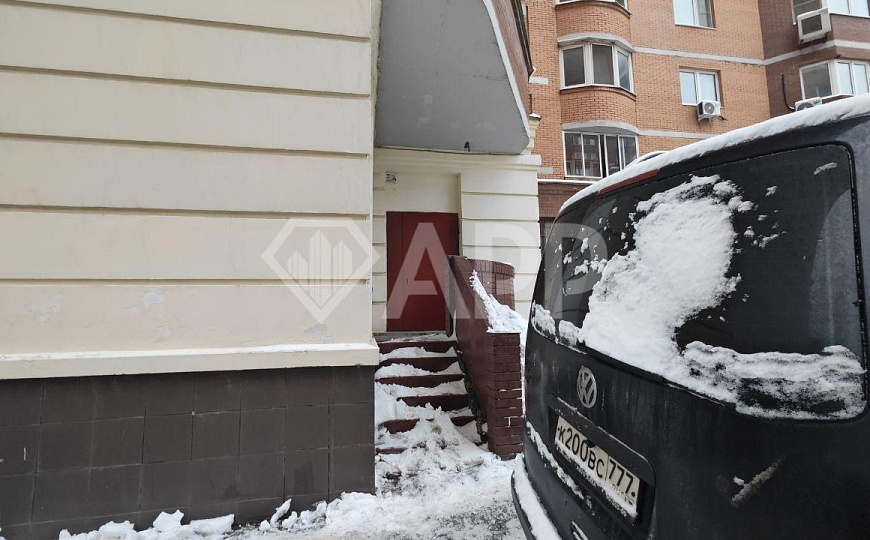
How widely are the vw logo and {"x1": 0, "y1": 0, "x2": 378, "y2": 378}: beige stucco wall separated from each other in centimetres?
189

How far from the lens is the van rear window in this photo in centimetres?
98

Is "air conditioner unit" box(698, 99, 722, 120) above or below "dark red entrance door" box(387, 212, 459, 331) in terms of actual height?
above

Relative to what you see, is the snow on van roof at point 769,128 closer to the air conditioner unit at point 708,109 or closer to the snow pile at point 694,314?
the snow pile at point 694,314

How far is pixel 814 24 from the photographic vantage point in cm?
1350

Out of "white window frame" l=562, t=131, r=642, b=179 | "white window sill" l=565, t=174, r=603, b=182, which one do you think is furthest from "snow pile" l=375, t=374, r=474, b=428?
"white window frame" l=562, t=131, r=642, b=179

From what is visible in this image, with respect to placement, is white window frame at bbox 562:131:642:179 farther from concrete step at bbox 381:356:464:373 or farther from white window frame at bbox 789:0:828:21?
concrete step at bbox 381:356:464:373

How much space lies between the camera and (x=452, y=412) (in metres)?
4.58

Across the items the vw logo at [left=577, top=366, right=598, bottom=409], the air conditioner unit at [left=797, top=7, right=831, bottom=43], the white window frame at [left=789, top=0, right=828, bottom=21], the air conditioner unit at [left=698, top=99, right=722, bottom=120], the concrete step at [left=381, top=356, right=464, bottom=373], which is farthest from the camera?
the white window frame at [left=789, top=0, right=828, bottom=21]

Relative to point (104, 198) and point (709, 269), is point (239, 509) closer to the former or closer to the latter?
point (104, 198)

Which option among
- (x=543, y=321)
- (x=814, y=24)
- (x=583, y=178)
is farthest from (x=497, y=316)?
(x=814, y=24)

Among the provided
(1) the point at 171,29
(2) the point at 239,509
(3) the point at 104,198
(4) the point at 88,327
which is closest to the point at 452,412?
(2) the point at 239,509

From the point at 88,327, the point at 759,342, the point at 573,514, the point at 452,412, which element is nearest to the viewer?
the point at 759,342

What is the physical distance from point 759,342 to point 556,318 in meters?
1.01

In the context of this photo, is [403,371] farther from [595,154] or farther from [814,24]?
[814,24]
